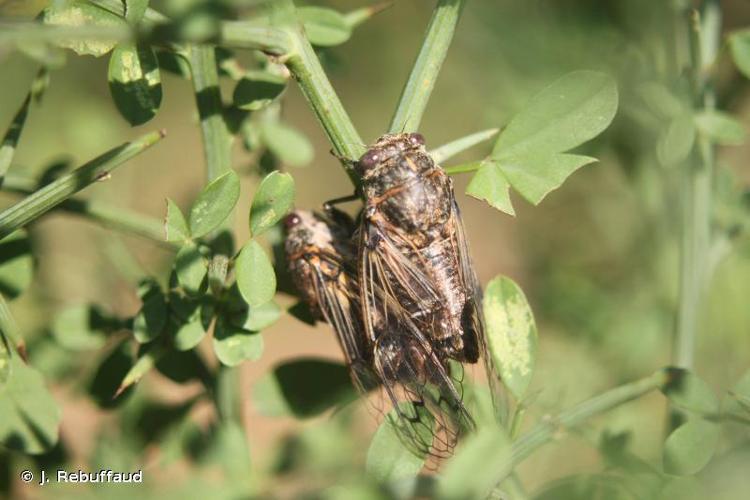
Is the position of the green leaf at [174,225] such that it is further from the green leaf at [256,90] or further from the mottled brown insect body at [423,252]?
the mottled brown insect body at [423,252]

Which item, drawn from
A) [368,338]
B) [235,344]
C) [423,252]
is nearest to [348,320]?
[368,338]

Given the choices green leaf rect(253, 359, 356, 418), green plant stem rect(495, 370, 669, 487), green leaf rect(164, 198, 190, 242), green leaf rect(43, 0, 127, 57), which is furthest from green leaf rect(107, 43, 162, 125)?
green plant stem rect(495, 370, 669, 487)

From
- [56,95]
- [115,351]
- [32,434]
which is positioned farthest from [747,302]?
[56,95]

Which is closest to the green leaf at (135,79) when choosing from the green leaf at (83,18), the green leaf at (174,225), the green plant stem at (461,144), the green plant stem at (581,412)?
the green leaf at (83,18)

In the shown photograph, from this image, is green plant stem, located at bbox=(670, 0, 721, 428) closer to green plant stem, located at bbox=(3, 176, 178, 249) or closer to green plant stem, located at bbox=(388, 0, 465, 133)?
green plant stem, located at bbox=(388, 0, 465, 133)

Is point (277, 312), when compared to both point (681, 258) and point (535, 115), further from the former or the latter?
point (681, 258)

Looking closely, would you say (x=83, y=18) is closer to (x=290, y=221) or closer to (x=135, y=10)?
(x=135, y=10)
